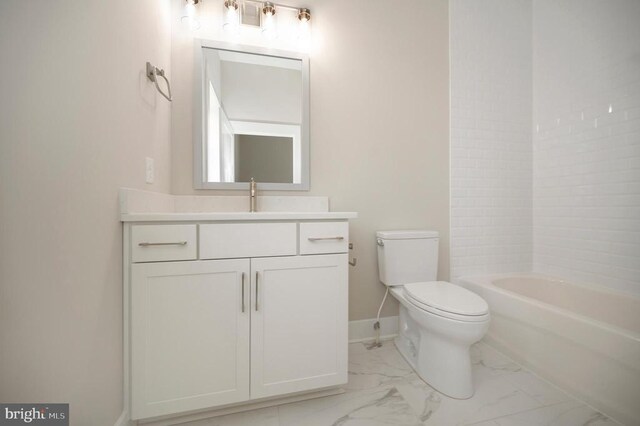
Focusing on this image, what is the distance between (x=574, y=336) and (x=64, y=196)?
→ 2.16 metres

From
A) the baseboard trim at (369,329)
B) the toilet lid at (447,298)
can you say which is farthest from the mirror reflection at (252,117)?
the baseboard trim at (369,329)

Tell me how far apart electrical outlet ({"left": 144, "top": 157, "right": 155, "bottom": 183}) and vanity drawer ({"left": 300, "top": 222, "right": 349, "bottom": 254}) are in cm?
77

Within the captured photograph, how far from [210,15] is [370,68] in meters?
1.07

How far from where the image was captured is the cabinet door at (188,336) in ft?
3.15

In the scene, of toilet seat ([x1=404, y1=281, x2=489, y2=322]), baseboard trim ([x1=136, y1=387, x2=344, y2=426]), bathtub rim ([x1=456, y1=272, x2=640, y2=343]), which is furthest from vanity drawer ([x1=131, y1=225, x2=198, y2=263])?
bathtub rim ([x1=456, y1=272, x2=640, y2=343])

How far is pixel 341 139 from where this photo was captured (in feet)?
5.57

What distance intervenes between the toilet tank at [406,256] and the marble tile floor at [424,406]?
1.78 ft

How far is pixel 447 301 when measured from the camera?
124 centimetres

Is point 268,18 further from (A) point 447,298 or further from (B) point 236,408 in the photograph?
(B) point 236,408

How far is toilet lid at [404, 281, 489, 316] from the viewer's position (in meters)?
1.17

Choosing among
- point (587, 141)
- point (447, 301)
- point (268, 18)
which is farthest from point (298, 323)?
point (587, 141)

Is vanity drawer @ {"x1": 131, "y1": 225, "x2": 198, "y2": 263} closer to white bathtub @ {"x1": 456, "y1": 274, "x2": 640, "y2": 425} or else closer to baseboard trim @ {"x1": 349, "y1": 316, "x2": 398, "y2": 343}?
baseboard trim @ {"x1": 349, "y1": 316, "x2": 398, "y2": 343}

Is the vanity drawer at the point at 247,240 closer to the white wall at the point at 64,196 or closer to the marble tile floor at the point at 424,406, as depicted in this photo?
the white wall at the point at 64,196

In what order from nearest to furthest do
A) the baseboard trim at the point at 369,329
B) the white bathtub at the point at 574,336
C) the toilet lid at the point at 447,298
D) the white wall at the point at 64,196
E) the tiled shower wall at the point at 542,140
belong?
the white wall at the point at 64,196
the white bathtub at the point at 574,336
the toilet lid at the point at 447,298
the tiled shower wall at the point at 542,140
the baseboard trim at the point at 369,329
